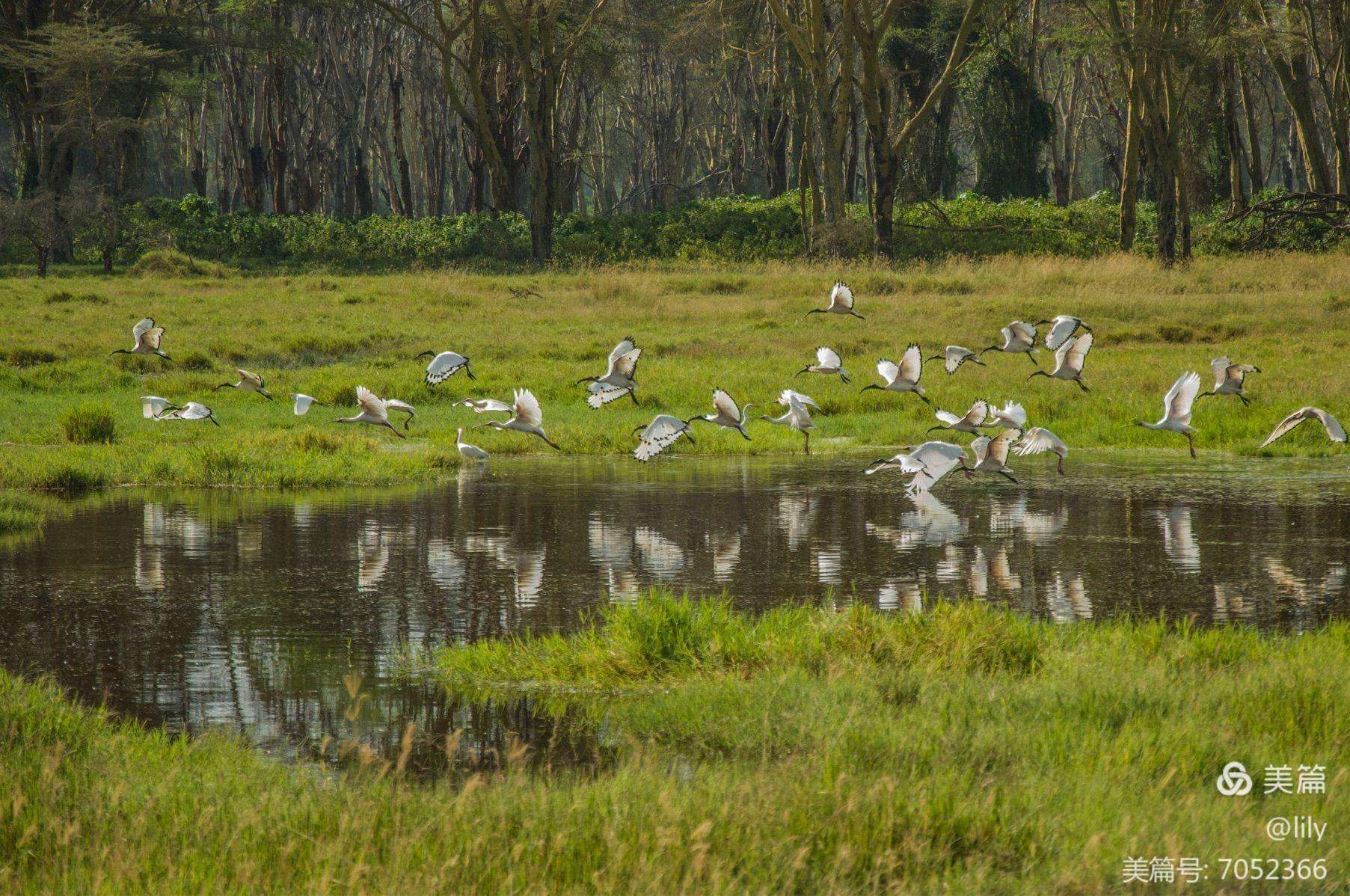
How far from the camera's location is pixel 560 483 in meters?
15.5

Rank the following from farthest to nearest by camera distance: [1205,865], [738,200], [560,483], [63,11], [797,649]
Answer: [738,200]
[63,11]
[560,483]
[797,649]
[1205,865]

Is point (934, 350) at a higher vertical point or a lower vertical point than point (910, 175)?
lower

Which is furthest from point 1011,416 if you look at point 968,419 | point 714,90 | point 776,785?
point 714,90

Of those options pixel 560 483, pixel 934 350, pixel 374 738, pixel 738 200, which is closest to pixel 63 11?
pixel 738 200

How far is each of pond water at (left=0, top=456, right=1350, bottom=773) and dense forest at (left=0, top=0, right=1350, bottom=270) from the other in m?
25.3

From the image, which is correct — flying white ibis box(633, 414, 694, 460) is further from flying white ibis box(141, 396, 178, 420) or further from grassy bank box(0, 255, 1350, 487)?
flying white ibis box(141, 396, 178, 420)

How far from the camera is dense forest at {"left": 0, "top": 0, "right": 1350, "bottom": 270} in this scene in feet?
132

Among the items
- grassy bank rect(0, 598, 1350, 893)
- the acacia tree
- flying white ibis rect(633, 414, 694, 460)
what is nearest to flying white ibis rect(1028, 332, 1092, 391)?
flying white ibis rect(633, 414, 694, 460)

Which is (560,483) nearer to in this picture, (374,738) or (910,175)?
(374,738)

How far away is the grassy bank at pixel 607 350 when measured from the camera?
17.9 metres

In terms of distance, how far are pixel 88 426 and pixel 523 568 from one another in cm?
937

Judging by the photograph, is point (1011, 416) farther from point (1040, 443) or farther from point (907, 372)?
point (907, 372)

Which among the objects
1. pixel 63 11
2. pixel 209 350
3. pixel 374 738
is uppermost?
pixel 63 11

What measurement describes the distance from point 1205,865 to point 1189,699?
1950 millimetres
